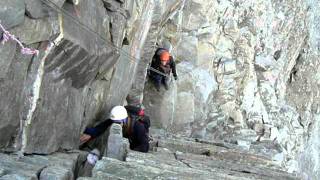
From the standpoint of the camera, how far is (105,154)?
9.29m

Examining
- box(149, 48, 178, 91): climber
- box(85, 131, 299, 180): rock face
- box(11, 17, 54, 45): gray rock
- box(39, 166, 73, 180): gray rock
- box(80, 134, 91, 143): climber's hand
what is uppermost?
box(149, 48, 178, 91): climber

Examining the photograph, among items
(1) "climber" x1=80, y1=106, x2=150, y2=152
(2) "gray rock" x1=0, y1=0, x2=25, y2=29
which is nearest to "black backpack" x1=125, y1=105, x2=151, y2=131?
(1) "climber" x1=80, y1=106, x2=150, y2=152

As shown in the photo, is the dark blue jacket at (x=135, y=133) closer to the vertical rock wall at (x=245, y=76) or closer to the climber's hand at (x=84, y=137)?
the climber's hand at (x=84, y=137)

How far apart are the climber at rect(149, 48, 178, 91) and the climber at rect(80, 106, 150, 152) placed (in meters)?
4.62

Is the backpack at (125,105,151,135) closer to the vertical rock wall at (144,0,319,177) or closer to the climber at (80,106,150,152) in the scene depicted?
the climber at (80,106,150,152)

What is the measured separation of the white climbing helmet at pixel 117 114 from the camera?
1129cm

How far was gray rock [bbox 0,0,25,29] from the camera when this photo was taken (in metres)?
6.14

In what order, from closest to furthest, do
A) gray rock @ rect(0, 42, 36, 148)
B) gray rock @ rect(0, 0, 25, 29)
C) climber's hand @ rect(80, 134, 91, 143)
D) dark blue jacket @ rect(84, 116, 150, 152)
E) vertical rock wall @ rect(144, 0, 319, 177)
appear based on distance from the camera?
gray rock @ rect(0, 0, 25, 29)
gray rock @ rect(0, 42, 36, 148)
climber's hand @ rect(80, 134, 91, 143)
dark blue jacket @ rect(84, 116, 150, 152)
vertical rock wall @ rect(144, 0, 319, 177)

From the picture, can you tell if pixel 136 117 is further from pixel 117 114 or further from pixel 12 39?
pixel 12 39

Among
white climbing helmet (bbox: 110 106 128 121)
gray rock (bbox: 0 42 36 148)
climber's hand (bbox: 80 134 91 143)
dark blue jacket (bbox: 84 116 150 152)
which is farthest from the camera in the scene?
white climbing helmet (bbox: 110 106 128 121)

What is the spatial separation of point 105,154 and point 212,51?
38.5 feet

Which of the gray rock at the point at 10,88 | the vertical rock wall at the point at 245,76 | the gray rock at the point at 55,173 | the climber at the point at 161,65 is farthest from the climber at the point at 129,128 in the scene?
the vertical rock wall at the point at 245,76

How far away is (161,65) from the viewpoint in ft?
54.1

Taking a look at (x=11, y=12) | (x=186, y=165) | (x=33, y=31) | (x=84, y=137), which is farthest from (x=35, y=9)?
(x=186, y=165)
